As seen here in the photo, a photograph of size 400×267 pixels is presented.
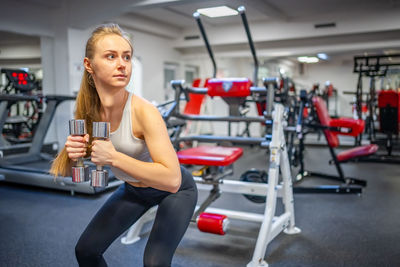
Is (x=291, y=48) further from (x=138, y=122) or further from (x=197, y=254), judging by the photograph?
(x=138, y=122)

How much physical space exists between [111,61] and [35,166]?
13.2 feet

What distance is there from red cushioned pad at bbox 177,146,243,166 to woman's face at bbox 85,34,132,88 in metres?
1.25

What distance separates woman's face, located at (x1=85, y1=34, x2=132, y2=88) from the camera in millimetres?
1167

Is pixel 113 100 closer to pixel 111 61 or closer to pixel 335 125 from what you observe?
pixel 111 61

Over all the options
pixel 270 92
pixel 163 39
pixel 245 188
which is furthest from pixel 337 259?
pixel 163 39

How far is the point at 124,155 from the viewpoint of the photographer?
1.10m

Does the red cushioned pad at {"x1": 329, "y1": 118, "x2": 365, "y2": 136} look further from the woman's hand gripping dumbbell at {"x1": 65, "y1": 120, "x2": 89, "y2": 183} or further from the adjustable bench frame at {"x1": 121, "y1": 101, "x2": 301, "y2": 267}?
the woman's hand gripping dumbbell at {"x1": 65, "y1": 120, "x2": 89, "y2": 183}

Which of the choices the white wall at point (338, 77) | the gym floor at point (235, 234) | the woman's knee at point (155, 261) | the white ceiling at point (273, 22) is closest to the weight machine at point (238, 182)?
the gym floor at point (235, 234)

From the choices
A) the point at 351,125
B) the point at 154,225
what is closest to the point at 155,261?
the point at 154,225

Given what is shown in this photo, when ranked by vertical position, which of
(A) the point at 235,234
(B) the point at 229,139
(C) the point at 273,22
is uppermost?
(C) the point at 273,22

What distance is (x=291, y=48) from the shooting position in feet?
27.5

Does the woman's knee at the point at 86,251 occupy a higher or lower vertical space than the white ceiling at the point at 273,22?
lower

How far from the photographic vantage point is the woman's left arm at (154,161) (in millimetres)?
1097

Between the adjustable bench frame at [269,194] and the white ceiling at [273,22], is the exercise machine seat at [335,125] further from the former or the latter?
the white ceiling at [273,22]
